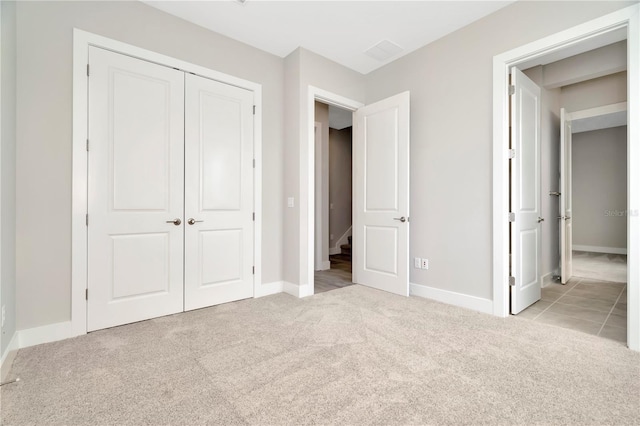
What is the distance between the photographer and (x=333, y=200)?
6.91 meters

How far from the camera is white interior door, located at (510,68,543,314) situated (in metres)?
2.80

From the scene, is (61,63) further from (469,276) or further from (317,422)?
(469,276)

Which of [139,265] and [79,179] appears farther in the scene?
[139,265]

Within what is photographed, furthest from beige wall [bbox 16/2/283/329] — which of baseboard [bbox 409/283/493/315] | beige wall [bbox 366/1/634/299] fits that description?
baseboard [bbox 409/283/493/315]

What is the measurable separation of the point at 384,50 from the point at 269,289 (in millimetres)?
3130

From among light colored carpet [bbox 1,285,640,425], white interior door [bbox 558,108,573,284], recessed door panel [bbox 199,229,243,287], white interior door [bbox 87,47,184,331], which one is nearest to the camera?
light colored carpet [bbox 1,285,640,425]

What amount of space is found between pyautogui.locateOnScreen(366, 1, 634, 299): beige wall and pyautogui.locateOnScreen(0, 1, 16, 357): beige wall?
11.6 feet

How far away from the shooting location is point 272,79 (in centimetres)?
356

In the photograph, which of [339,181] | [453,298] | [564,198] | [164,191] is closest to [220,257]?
[164,191]

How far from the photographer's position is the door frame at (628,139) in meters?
2.09

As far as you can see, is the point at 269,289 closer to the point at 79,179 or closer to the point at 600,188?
the point at 79,179

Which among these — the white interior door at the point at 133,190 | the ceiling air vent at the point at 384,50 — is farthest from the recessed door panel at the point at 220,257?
the ceiling air vent at the point at 384,50

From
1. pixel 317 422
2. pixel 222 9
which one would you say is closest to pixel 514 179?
pixel 317 422

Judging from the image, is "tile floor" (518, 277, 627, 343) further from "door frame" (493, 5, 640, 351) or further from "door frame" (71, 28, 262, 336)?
"door frame" (71, 28, 262, 336)
